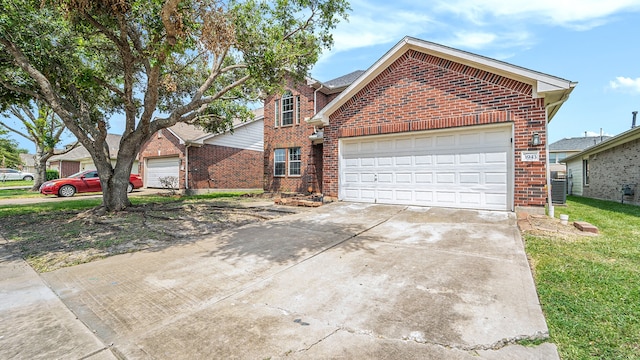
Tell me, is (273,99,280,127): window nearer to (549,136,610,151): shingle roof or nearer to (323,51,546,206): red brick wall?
(323,51,546,206): red brick wall

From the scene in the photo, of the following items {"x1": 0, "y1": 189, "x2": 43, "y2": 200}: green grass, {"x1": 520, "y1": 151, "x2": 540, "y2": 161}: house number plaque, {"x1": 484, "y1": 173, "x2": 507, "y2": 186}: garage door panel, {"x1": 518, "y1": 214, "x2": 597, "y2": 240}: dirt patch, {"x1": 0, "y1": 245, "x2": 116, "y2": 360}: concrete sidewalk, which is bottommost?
{"x1": 0, "y1": 245, "x2": 116, "y2": 360}: concrete sidewalk

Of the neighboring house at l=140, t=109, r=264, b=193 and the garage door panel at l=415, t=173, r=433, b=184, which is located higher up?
the neighboring house at l=140, t=109, r=264, b=193

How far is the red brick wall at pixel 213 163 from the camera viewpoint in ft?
54.6

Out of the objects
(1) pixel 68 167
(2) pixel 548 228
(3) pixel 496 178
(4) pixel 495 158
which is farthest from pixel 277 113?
(1) pixel 68 167

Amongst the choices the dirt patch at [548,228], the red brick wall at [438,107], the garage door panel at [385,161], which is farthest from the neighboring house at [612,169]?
the garage door panel at [385,161]

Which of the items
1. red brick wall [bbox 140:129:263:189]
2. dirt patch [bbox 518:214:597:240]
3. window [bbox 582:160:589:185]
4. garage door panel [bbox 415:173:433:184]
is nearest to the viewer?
dirt patch [bbox 518:214:597:240]

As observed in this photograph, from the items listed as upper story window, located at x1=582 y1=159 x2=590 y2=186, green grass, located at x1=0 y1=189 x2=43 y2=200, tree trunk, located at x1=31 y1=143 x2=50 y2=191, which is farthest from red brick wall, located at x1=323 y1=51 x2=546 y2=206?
tree trunk, located at x1=31 y1=143 x2=50 y2=191

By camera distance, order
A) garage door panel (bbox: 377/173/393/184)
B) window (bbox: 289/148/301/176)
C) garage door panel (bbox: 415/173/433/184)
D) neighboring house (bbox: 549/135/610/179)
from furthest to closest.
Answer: neighboring house (bbox: 549/135/610/179) < window (bbox: 289/148/301/176) < garage door panel (bbox: 377/173/393/184) < garage door panel (bbox: 415/173/433/184)

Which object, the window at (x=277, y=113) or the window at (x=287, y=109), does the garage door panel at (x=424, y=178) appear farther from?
the window at (x=277, y=113)

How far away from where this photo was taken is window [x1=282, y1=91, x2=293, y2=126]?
1435 centimetres

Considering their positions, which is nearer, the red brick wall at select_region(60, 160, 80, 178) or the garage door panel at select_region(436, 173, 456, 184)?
the garage door panel at select_region(436, 173, 456, 184)

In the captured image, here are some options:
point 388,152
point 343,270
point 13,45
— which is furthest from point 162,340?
point 13,45

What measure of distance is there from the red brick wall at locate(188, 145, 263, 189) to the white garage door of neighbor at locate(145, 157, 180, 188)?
4.73ft

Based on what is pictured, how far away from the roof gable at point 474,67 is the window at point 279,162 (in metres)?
4.91
